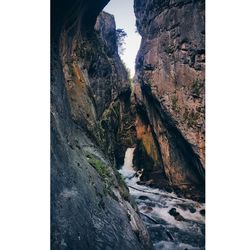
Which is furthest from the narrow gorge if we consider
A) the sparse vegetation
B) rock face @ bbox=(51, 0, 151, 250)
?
the sparse vegetation

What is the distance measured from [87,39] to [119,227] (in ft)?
16.5

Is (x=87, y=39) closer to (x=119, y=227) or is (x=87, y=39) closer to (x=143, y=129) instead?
(x=119, y=227)

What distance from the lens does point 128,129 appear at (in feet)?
46.3

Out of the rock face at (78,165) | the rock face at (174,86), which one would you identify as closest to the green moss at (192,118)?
the rock face at (174,86)

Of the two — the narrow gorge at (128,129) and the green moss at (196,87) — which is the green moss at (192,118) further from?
the green moss at (196,87)

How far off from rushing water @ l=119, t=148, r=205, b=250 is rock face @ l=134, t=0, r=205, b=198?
727 mm

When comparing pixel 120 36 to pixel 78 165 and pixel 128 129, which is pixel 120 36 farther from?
pixel 128 129

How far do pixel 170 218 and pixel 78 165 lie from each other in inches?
181

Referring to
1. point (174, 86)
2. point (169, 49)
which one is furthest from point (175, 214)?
point (169, 49)

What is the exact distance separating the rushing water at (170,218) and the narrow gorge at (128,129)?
1.2 inches

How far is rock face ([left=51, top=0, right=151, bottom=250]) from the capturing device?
133 inches
